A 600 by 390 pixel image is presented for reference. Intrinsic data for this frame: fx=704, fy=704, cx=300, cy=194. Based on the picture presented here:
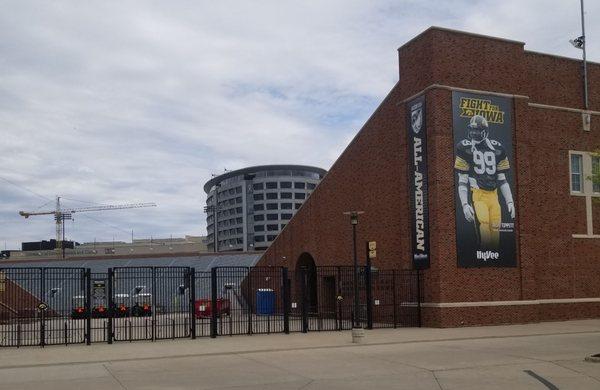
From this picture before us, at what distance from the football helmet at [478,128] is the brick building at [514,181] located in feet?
3.65

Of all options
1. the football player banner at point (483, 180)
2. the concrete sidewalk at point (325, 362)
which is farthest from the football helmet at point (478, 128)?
the concrete sidewalk at point (325, 362)

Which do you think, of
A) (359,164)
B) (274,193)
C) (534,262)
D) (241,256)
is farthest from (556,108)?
(274,193)

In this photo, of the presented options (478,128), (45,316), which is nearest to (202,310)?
(45,316)

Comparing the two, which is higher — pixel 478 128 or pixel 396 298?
pixel 478 128

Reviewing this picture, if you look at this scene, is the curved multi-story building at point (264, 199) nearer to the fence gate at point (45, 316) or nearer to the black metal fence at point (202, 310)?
the fence gate at point (45, 316)

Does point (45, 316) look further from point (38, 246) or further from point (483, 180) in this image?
point (38, 246)

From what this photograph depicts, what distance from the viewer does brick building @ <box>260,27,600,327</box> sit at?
102 ft

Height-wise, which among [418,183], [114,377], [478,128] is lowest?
[114,377]

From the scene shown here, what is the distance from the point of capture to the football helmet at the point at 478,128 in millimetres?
31922

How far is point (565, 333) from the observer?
27.0 meters

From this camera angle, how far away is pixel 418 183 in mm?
32219

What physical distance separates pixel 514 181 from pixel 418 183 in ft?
15.3

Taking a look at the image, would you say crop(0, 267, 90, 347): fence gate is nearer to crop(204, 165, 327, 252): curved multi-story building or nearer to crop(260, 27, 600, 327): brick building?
crop(260, 27, 600, 327): brick building

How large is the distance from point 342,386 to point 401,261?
20.3 meters
